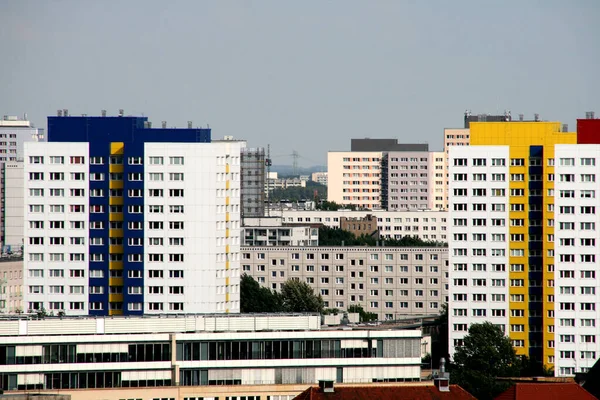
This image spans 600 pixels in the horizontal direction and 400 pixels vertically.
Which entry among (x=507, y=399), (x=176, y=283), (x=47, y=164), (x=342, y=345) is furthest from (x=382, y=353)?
(x=47, y=164)

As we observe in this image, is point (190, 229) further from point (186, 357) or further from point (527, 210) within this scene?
point (186, 357)

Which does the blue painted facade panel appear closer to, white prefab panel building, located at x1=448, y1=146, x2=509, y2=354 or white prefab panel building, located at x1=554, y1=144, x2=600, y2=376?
white prefab panel building, located at x1=448, y1=146, x2=509, y2=354

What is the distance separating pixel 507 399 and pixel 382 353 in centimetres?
1686

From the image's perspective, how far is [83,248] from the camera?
17438 centimetres

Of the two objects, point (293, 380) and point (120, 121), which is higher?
point (120, 121)

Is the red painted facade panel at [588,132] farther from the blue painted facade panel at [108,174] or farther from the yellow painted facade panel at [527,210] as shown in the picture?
the blue painted facade panel at [108,174]

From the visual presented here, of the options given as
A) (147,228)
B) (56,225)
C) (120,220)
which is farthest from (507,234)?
(56,225)

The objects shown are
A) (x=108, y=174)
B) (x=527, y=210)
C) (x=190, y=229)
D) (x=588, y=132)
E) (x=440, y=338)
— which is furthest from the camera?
(x=440, y=338)

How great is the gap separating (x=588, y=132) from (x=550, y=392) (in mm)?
73973

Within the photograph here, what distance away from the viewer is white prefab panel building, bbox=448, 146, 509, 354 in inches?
7013

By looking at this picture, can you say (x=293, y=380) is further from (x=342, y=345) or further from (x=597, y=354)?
(x=597, y=354)

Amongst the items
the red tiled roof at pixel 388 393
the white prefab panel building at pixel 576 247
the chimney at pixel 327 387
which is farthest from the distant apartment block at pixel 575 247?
the chimney at pixel 327 387

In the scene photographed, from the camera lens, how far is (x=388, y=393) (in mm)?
106375

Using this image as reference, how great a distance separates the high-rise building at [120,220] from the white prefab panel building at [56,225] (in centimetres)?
11
